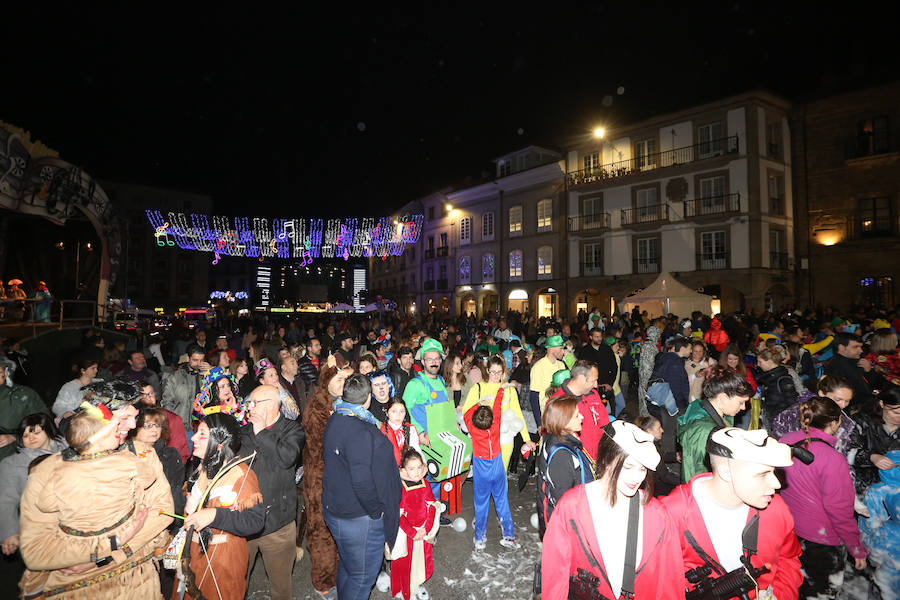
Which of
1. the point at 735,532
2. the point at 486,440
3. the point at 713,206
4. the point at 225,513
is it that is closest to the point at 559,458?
the point at 735,532

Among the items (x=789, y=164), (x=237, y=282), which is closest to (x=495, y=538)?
(x=789, y=164)

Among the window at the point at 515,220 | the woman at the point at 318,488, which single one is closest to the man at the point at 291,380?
the woman at the point at 318,488

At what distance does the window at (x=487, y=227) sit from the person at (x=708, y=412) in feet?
102

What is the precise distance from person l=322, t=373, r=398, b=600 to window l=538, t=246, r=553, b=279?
28015mm

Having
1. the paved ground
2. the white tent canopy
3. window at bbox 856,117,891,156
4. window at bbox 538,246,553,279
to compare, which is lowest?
the paved ground

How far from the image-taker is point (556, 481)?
9.75ft

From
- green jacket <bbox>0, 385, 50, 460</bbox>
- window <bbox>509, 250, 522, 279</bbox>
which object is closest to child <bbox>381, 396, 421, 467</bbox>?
green jacket <bbox>0, 385, 50, 460</bbox>

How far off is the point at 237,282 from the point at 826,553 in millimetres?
77824

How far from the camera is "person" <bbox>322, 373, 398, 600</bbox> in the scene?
3031mm

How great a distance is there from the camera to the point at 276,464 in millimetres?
2979

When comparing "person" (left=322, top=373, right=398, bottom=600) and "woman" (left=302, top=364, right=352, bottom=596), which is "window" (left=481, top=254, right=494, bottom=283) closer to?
"woman" (left=302, top=364, right=352, bottom=596)

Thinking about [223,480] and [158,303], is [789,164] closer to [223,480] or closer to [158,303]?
[223,480]

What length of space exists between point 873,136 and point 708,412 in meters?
26.4

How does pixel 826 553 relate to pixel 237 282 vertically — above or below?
below
